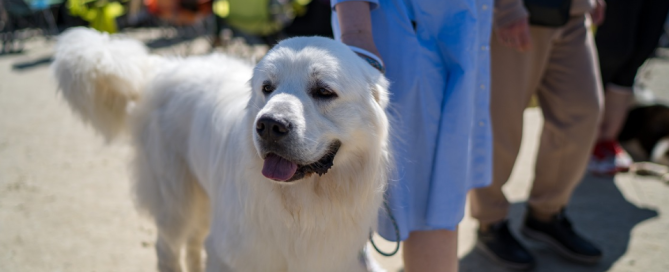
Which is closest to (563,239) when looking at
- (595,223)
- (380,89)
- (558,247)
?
(558,247)

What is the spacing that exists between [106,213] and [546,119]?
10.4ft

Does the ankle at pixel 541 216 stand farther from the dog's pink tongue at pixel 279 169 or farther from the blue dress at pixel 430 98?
the dog's pink tongue at pixel 279 169

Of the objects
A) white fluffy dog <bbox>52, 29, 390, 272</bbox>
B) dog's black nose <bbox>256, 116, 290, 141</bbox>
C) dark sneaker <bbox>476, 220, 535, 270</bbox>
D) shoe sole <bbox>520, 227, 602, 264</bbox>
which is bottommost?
shoe sole <bbox>520, 227, 602, 264</bbox>

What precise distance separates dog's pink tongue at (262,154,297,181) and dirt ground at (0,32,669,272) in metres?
1.68

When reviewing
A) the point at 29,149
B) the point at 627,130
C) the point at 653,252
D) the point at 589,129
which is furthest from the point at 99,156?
the point at 627,130

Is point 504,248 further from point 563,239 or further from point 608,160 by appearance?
point 608,160

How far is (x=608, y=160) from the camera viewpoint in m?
4.43

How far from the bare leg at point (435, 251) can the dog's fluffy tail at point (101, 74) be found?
1820 mm

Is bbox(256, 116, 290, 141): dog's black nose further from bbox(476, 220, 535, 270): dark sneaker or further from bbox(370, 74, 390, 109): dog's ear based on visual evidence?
bbox(476, 220, 535, 270): dark sneaker

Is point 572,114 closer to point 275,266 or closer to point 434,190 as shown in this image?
point 434,190

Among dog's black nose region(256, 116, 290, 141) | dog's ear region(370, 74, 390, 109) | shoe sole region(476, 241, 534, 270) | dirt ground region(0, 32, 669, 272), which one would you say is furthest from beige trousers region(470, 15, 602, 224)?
dog's black nose region(256, 116, 290, 141)

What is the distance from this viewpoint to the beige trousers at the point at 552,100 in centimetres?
282

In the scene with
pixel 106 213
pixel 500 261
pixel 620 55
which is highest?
pixel 620 55

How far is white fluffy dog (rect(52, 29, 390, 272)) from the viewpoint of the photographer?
1.72m
